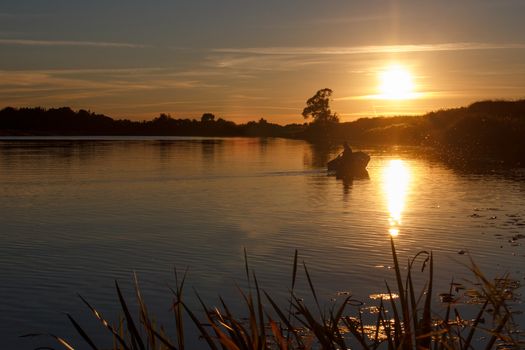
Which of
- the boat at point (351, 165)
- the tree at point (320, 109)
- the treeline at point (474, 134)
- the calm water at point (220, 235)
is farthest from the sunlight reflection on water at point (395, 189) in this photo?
the tree at point (320, 109)

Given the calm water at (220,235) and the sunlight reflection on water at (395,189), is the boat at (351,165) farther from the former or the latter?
the calm water at (220,235)

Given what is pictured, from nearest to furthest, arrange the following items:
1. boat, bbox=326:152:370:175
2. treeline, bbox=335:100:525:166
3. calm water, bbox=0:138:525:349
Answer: calm water, bbox=0:138:525:349 → boat, bbox=326:152:370:175 → treeline, bbox=335:100:525:166

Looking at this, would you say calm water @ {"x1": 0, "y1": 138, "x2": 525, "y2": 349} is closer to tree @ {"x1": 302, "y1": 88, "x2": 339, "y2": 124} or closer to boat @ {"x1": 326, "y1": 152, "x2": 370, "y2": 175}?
boat @ {"x1": 326, "y1": 152, "x2": 370, "y2": 175}

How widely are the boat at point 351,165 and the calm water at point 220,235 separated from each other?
496 cm

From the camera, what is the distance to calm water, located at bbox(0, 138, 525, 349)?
12.5 metres

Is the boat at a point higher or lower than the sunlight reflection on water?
higher

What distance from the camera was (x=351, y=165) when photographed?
4309 centimetres

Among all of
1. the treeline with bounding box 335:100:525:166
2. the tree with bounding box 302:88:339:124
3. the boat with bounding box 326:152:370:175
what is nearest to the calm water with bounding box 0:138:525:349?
the boat with bounding box 326:152:370:175

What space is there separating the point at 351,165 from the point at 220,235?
25218mm

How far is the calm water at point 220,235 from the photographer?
1246cm

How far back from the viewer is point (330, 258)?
15367 millimetres

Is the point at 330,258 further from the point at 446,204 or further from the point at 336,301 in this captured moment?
the point at 446,204

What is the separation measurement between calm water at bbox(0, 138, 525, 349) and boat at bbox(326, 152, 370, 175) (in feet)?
16.3

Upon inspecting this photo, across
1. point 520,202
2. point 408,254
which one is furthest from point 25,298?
point 520,202
